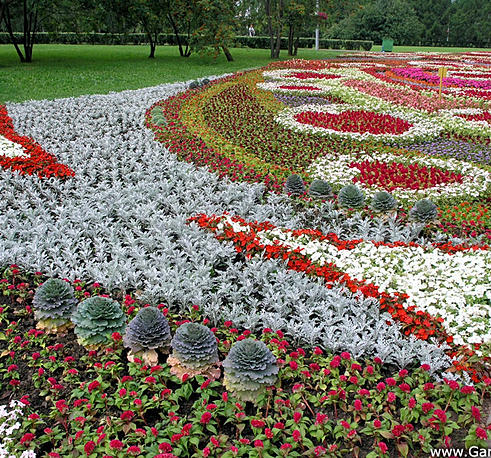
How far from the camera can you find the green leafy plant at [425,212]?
4.88 metres

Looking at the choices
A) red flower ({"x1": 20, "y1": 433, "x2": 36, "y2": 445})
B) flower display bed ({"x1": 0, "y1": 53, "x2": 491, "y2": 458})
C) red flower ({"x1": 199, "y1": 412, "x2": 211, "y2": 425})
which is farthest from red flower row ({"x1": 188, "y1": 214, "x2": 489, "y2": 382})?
red flower ({"x1": 20, "y1": 433, "x2": 36, "y2": 445})

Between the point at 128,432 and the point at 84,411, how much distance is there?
0.97ft

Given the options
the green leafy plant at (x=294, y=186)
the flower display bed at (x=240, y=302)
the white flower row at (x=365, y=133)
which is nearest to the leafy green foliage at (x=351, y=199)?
the flower display bed at (x=240, y=302)

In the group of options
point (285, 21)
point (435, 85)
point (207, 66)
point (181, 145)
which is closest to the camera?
point (181, 145)

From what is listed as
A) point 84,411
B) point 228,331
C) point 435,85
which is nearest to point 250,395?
point 228,331

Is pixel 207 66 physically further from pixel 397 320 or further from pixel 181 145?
pixel 397 320

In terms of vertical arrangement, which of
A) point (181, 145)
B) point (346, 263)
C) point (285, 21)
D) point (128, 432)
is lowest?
point (128, 432)

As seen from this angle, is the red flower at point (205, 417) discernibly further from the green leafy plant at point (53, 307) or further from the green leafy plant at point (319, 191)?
the green leafy plant at point (319, 191)

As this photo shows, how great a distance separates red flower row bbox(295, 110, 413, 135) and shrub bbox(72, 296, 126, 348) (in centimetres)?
670

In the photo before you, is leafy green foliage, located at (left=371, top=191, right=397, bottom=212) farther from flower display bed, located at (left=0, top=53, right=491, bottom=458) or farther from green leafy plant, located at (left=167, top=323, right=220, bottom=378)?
green leafy plant, located at (left=167, top=323, right=220, bottom=378)

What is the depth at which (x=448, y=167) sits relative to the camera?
6.88 metres

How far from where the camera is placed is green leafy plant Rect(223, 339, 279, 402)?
109 inches

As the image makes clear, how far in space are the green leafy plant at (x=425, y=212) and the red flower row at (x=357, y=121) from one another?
412cm

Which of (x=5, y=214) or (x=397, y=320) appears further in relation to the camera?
(x=5, y=214)
